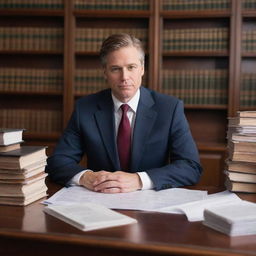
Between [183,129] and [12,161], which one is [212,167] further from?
[12,161]

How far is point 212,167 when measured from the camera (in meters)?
3.54

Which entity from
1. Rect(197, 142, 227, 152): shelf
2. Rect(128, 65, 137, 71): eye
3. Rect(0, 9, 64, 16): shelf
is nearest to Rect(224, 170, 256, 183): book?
Rect(128, 65, 137, 71): eye

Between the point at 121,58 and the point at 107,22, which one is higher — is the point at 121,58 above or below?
below

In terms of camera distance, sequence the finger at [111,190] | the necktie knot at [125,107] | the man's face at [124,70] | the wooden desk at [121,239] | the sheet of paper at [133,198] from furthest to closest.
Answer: the necktie knot at [125,107] < the man's face at [124,70] < the finger at [111,190] < the sheet of paper at [133,198] < the wooden desk at [121,239]

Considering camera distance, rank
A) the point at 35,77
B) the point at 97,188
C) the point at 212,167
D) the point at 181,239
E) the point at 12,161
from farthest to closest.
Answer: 1. the point at 35,77
2. the point at 212,167
3. the point at 97,188
4. the point at 12,161
5. the point at 181,239

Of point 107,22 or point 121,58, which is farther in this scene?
point 107,22

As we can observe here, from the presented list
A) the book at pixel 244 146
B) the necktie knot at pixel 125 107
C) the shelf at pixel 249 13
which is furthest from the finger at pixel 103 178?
the shelf at pixel 249 13

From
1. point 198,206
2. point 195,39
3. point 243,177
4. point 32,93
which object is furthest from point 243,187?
point 32,93

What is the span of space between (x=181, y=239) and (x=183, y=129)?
1.13 meters

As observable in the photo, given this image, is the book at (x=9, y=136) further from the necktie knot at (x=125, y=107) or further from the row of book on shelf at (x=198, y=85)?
the row of book on shelf at (x=198, y=85)

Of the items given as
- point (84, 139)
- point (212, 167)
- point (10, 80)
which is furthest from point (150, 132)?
point (10, 80)

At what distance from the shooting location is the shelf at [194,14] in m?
3.52

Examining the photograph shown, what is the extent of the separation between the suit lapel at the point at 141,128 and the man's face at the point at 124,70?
11 cm

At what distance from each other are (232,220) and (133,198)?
0.48 metres
